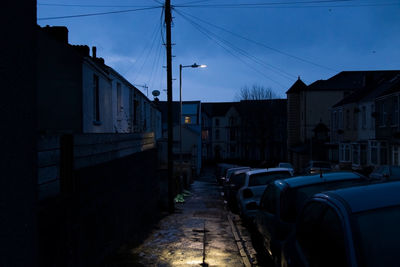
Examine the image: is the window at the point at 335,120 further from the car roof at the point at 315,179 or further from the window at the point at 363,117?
the car roof at the point at 315,179

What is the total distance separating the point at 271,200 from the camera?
7090 mm

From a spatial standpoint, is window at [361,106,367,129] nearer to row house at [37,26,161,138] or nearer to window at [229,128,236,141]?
row house at [37,26,161,138]

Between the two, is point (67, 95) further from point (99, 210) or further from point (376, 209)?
point (376, 209)

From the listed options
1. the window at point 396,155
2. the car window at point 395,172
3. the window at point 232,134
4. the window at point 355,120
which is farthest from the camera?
the window at point 232,134

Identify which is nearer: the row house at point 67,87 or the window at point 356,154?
the row house at point 67,87

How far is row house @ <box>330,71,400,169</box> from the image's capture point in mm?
26984

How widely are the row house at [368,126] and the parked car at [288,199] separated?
21.3 m

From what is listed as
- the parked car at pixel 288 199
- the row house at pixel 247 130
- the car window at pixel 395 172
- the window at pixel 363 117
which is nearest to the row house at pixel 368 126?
the window at pixel 363 117

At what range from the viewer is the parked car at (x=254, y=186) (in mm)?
12359

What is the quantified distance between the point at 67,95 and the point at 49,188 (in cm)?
805

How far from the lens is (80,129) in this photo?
524 inches

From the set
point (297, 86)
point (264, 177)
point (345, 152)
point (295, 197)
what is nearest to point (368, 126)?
point (345, 152)

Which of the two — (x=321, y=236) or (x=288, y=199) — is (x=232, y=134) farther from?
(x=321, y=236)

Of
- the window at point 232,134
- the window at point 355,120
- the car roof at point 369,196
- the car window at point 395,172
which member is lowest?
the car window at point 395,172
